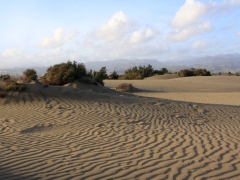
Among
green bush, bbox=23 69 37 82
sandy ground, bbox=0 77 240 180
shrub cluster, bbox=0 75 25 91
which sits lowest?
sandy ground, bbox=0 77 240 180

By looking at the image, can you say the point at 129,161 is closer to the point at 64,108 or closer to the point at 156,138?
the point at 156,138

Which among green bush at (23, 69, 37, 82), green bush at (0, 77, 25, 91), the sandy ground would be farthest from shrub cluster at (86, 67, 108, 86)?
the sandy ground

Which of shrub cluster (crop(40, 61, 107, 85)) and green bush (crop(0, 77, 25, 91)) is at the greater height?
shrub cluster (crop(40, 61, 107, 85))

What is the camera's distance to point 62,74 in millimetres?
19484

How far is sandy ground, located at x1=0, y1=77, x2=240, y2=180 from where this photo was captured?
495 centimetres

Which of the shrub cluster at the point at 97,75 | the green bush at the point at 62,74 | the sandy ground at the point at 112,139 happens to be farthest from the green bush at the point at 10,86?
the shrub cluster at the point at 97,75

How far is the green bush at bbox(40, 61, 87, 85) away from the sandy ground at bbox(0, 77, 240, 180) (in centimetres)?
588

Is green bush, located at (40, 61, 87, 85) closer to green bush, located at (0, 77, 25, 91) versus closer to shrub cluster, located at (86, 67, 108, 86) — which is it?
shrub cluster, located at (86, 67, 108, 86)

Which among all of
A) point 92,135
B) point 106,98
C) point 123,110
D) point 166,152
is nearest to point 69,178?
point 166,152

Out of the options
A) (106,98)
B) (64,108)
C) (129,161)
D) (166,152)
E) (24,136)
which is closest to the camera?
(129,161)

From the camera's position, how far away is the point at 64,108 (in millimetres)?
11492

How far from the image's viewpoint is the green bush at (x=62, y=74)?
1941 cm

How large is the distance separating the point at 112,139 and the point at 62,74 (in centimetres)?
1308

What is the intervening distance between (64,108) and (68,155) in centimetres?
591
